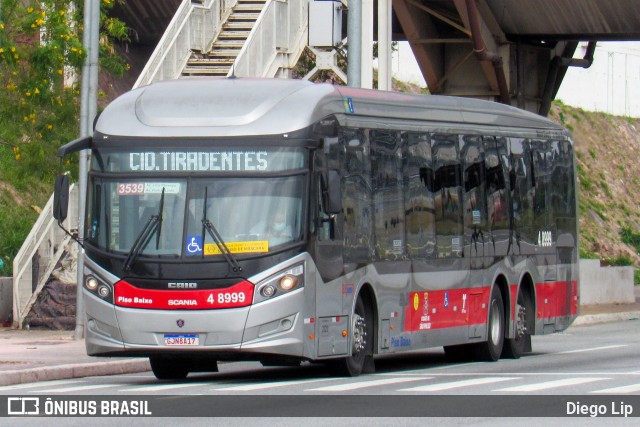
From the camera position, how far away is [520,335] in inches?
870

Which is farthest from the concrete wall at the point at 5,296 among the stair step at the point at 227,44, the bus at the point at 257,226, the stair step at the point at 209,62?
the bus at the point at 257,226

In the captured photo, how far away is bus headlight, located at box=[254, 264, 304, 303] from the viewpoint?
15.8m

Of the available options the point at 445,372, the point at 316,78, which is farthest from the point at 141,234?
the point at 316,78

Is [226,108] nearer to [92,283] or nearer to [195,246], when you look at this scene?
[195,246]

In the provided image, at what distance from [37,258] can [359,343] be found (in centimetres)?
1167

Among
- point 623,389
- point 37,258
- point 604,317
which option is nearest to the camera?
point 623,389

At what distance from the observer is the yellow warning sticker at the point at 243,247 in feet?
51.9

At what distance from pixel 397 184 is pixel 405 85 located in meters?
33.8

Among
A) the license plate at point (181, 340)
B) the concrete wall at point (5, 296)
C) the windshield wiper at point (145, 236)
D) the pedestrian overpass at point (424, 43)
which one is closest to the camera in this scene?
the license plate at point (181, 340)

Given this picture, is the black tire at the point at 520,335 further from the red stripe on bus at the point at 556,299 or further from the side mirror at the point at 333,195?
the side mirror at the point at 333,195

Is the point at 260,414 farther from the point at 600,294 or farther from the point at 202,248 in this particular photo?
the point at 600,294

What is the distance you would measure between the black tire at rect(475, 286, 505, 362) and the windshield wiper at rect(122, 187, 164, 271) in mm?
6277

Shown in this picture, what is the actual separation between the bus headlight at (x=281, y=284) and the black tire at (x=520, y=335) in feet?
21.3

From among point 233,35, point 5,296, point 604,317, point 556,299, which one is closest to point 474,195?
point 556,299
